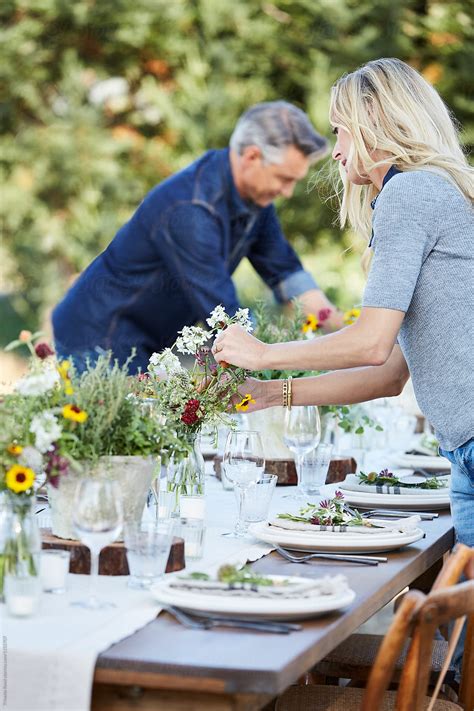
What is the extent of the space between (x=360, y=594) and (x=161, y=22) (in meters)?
8.23

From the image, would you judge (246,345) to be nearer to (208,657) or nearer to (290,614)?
(290,614)

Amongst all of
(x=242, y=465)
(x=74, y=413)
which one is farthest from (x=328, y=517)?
(x=74, y=413)

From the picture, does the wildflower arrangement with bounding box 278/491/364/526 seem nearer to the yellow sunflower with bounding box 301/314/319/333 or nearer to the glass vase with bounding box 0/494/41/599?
the glass vase with bounding box 0/494/41/599

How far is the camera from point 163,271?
3652 mm

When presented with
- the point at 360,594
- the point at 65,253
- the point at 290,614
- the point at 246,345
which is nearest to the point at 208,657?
the point at 290,614

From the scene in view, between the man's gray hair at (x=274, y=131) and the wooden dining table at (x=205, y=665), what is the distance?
8.09 ft

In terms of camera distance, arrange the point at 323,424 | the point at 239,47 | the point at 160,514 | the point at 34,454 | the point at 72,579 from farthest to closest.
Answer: the point at 239,47
the point at 323,424
the point at 160,514
the point at 72,579
the point at 34,454

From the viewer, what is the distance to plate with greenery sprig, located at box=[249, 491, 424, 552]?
1684 mm

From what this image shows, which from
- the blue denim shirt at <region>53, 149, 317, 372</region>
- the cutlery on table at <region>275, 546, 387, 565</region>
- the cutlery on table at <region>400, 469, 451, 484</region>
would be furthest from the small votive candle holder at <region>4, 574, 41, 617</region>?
the blue denim shirt at <region>53, 149, 317, 372</region>

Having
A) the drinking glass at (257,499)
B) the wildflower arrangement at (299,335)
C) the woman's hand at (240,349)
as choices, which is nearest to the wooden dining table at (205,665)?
the drinking glass at (257,499)

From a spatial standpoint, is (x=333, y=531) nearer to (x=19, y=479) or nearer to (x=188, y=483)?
(x=188, y=483)

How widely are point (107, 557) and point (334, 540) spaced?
0.37 meters

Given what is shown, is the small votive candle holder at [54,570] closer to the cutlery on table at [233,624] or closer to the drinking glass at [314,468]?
the cutlery on table at [233,624]

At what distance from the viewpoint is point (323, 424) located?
2.81 metres
